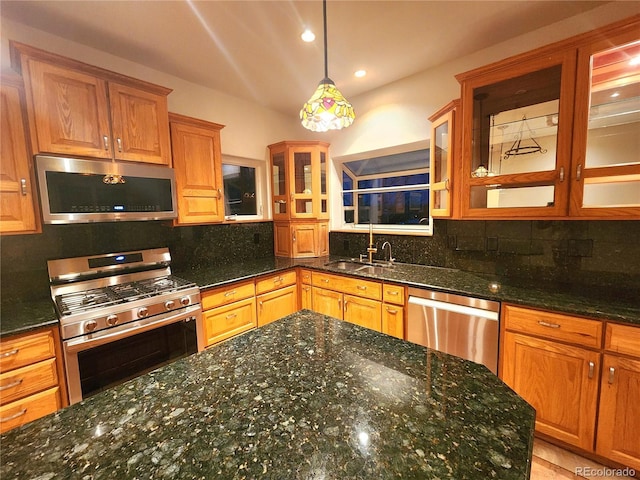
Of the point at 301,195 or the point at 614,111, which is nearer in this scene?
the point at 614,111

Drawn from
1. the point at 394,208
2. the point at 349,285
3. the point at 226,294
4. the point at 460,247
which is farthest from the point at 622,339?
the point at 226,294

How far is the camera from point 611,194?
1639 mm

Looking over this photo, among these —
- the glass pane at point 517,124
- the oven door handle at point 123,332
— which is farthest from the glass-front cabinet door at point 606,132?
the oven door handle at point 123,332

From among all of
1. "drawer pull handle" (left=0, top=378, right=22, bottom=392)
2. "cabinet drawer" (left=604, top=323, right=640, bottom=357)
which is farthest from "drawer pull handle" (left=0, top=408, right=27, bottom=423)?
"cabinet drawer" (left=604, top=323, right=640, bottom=357)

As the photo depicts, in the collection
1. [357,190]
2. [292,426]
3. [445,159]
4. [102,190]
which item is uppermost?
[445,159]

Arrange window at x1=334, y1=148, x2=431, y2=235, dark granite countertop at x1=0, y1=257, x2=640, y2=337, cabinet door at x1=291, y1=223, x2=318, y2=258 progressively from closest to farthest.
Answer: dark granite countertop at x1=0, y1=257, x2=640, y2=337, window at x1=334, y1=148, x2=431, y2=235, cabinet door at x1=291, y1=223, x2=318, y2=258

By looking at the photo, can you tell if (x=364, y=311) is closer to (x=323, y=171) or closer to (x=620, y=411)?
(x=620, y=411)

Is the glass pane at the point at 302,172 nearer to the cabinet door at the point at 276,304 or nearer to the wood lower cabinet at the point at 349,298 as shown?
the wood lower cabinet at the point at 349,298

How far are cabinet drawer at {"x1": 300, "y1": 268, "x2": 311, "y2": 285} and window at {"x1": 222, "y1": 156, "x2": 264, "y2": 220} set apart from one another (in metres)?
0.95

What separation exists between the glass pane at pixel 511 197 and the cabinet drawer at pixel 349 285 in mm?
1009

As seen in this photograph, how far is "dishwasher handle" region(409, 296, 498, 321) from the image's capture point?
1.81m

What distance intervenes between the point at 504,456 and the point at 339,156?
305 centimetres

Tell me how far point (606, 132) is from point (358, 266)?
2.04m

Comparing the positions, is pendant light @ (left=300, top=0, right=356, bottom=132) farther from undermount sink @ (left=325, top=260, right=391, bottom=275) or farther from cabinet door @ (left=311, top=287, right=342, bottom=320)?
cabinet door @ (left=311, top=287, right=342, bottom=320)
